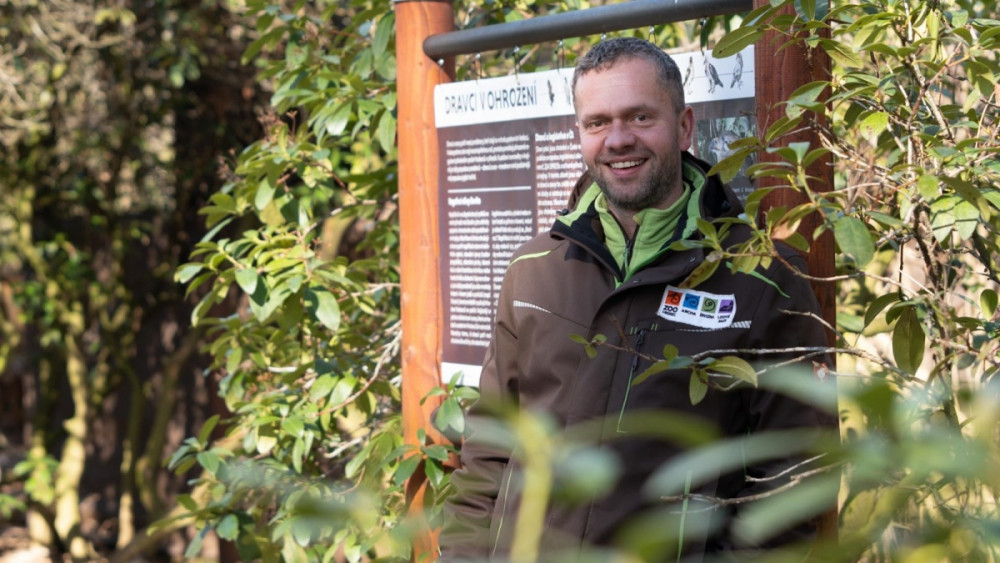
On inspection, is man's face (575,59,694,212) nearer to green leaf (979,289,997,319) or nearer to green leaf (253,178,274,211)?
green leaf (979,289,997,319)

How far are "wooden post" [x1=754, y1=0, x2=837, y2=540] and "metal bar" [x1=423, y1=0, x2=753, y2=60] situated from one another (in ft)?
0.52

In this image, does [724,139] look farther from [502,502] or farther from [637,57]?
[502,502]

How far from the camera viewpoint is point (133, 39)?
6551 millimetres

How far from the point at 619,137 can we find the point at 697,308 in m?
0.38

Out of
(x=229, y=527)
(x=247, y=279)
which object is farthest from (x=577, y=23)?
(x=229, y=527)

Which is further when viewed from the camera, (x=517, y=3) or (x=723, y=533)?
(x=517, y=3)

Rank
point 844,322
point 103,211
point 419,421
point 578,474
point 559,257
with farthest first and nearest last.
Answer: point 103,211, point 844,322, point 419,421, point 559,257, point 578,474

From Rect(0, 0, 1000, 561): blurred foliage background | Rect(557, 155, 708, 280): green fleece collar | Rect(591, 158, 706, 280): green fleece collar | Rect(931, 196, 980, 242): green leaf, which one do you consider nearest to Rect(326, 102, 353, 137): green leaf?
Rect(0, 0, 1000, 561): blurred foliage background

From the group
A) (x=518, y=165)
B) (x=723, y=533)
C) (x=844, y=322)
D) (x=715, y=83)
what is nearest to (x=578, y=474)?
(x=723, y=533)

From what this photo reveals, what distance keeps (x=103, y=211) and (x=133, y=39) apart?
1299 millimetres

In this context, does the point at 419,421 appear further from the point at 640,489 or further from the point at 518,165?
the point at 640,489


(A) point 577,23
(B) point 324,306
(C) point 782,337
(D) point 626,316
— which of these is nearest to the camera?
(C) point 782,337

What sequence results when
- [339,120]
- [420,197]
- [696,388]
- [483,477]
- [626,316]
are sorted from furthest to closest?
[339,120] → [420,197] → [483,477] → [626,316] → [696,388]

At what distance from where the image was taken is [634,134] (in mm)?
2209
